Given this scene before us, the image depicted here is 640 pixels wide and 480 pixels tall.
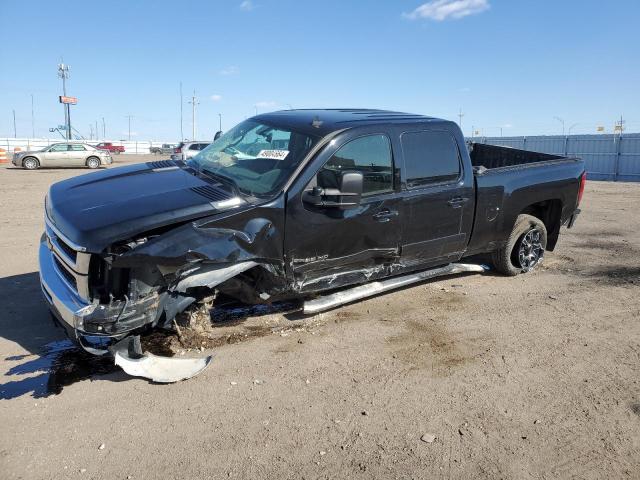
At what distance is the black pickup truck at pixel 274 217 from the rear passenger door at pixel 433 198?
0.01 m

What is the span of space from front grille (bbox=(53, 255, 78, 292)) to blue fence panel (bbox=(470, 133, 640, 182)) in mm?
22069

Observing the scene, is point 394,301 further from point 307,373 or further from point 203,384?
point 203,384

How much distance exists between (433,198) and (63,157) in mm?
26656

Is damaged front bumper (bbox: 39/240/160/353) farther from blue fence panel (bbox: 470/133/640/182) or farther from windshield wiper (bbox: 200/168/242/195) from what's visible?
blue fence panel (bbox: 470/133/640/182)

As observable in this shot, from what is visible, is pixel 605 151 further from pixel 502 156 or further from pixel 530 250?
pixel 530 250

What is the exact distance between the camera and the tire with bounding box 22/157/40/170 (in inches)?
1013

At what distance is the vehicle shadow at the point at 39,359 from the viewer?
3.58 meters

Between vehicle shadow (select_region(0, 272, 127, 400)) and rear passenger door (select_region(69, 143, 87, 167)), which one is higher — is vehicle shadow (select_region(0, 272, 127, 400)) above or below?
below

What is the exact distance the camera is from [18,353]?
4020mm

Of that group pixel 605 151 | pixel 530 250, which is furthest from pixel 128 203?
pixel 605 151

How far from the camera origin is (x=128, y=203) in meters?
3.68

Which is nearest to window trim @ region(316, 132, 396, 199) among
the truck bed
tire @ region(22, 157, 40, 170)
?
the truck bed

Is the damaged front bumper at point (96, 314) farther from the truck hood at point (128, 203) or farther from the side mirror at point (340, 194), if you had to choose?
the side mirror at point (340, 194)

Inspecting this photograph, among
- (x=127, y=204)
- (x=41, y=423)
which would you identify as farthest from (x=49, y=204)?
(x=41, y=423)
